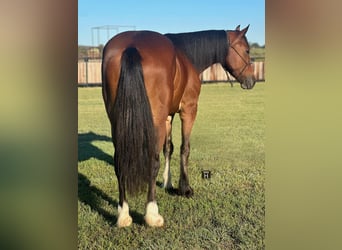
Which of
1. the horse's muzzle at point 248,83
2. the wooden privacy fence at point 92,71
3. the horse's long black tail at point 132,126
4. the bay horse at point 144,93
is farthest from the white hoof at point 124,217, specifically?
the horse's muzzle at point 248,83

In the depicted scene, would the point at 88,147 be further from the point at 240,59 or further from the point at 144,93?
the point at 240,59

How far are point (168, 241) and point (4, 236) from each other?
62 cm

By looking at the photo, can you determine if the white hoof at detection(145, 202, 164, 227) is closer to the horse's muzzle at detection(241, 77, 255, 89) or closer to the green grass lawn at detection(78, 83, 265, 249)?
the green grass lawn at detection(78, 83, 265, 249)

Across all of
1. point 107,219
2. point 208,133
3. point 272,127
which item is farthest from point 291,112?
point 107,219

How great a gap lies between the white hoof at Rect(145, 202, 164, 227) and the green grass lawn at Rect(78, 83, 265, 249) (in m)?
0.02

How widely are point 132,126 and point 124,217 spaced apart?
1.31ft

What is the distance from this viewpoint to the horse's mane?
1520 mm

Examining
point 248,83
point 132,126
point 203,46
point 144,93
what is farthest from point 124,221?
point 203,46

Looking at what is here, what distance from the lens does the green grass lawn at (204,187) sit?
52.0 inches

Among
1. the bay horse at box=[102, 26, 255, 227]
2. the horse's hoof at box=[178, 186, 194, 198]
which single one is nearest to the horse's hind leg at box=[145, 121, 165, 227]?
the bay horse at box=[102, 26, 255, 227]

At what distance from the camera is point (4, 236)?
0.93 m

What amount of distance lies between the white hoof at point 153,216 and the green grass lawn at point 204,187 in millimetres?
25

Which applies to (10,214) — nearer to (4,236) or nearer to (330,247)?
(4,236)

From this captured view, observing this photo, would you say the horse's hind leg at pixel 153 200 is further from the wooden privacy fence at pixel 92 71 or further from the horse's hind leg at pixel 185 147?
the wooden privacy fence at pixel 92 71
